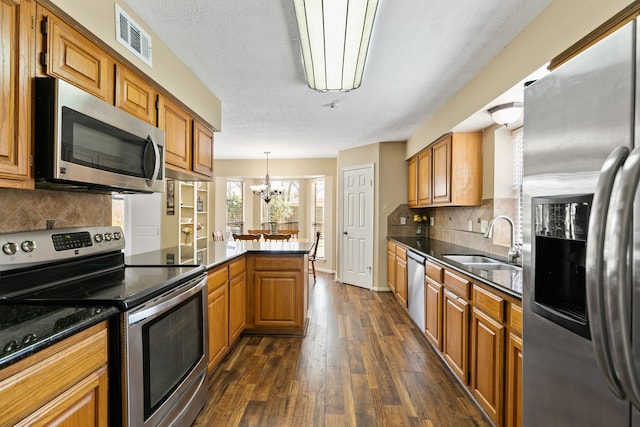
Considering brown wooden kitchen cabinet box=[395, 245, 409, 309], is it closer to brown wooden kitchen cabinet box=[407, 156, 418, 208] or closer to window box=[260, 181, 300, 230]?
brown wooden kitchen cabinet box=[407, 156, 418, 208]

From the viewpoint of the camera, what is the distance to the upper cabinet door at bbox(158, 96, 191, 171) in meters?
2.26

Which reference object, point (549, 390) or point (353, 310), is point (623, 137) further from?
point (353, 310)

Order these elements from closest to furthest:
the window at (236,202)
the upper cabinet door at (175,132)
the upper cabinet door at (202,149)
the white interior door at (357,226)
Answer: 1. the upper cabinet door at (175,132)
2. the upper cabinet door at (202,149)
3. the white interior door at (357,226)
4. the window at (236,202)

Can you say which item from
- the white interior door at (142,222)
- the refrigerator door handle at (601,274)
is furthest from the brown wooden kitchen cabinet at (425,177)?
the white interior door at (142,222)

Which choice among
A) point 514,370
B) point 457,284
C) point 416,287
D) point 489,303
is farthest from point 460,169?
point 514,370

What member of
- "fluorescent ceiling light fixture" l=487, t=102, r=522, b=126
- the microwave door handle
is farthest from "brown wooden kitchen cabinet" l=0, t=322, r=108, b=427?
"fluorescent ceiling light fixture" l=487, t=102, r=522, b=126

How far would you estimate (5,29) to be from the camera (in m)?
1.13

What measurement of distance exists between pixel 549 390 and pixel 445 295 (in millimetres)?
1504

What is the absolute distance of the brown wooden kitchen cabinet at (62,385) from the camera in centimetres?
81

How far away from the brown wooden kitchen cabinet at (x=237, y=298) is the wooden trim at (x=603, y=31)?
2.59 m

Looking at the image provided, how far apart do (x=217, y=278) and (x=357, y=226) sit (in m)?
3.41

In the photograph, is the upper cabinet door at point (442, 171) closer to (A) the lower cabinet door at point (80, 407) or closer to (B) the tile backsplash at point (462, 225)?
(B) the tile backsplash at point (462, 225)

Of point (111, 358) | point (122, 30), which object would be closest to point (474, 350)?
point (111, 358)

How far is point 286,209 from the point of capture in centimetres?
841
